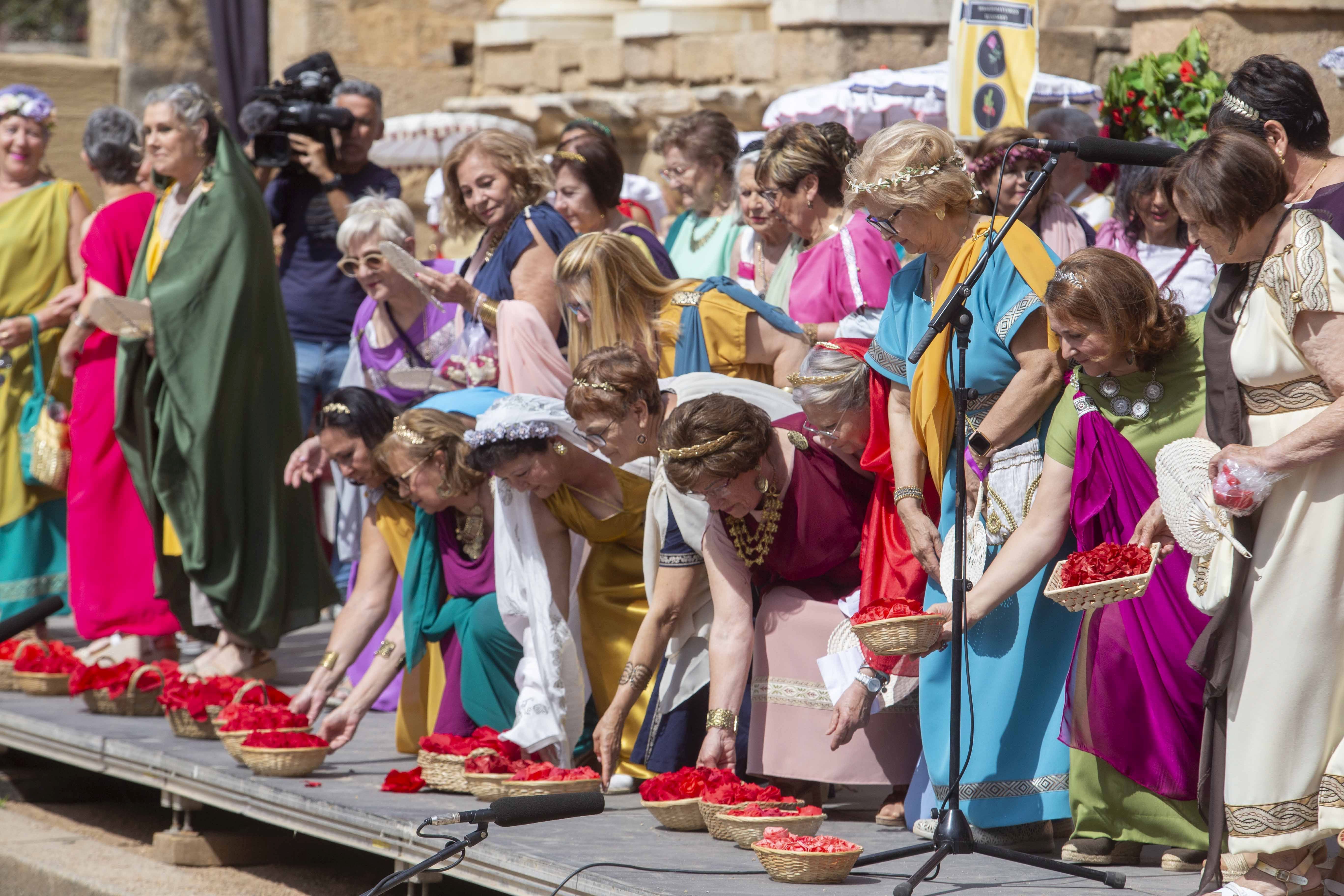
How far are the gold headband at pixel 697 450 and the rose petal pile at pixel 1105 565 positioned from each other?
3.29ft

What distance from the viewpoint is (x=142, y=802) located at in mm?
6281

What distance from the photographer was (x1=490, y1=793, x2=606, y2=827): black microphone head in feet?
8.75

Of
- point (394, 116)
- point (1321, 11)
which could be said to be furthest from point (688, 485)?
point (394, 116)

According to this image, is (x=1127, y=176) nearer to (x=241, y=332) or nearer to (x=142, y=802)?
(x=241, y=332)

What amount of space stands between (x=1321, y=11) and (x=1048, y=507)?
16.0ft

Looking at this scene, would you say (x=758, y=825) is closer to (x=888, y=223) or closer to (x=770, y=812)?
(x=770, y=812)

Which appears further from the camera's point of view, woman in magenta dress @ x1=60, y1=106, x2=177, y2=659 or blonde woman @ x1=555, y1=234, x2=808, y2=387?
woman in magenta dress @ x1=60, y1=106, x2=177, y2=659

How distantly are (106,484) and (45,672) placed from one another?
0.78 metres

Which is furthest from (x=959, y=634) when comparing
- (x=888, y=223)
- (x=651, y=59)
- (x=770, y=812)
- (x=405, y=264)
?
(x=651, y=59)

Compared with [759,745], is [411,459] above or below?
above

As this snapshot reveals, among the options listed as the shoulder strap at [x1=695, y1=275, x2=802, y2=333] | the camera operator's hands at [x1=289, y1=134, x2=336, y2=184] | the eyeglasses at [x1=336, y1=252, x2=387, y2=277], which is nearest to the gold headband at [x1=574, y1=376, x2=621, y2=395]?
the shoulder strap at [x1=695, y1=275, x2=802, y2=333]

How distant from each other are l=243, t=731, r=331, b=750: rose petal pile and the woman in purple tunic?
80.5 inches

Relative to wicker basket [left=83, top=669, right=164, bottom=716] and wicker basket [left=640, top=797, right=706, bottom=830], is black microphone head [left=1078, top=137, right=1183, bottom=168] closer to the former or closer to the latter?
wicker basket [left=640, top=797, right=706, bottom=830]

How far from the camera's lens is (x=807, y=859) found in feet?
11.1
